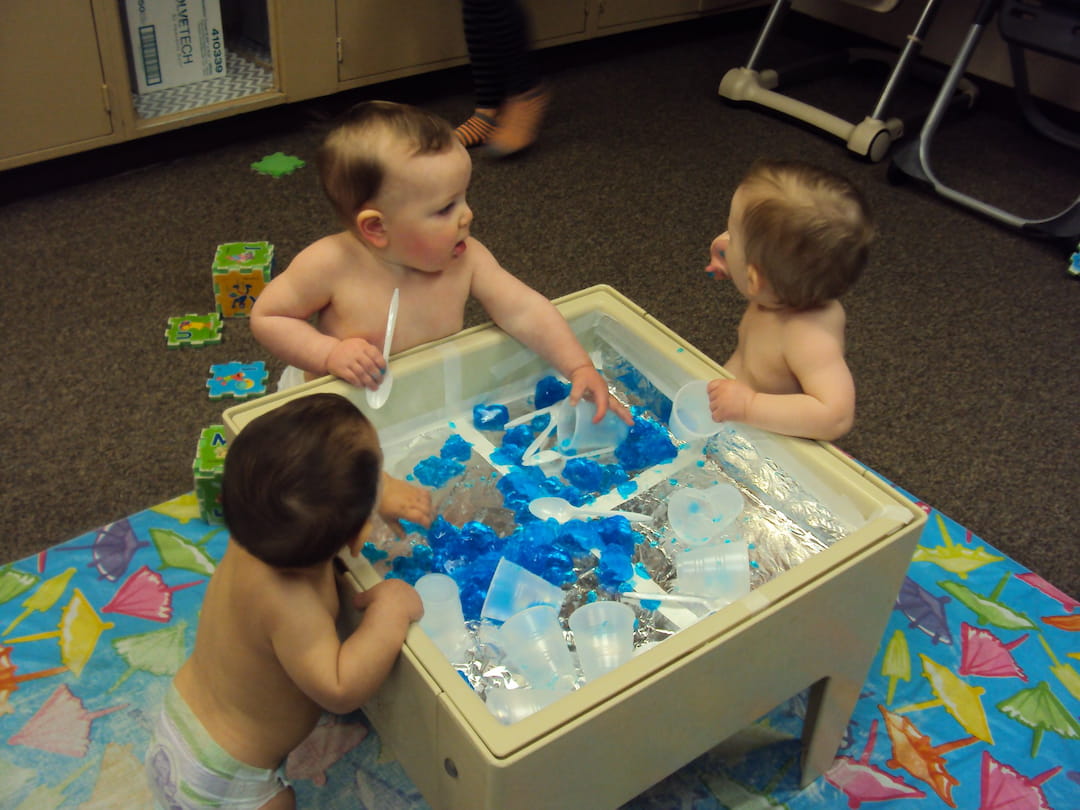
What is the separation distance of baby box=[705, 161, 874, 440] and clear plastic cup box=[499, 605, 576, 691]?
0.30m

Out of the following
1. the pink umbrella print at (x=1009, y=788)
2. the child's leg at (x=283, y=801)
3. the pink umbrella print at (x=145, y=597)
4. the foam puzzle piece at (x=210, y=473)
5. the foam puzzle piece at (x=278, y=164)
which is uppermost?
the child's leg at (x=283, y=801)

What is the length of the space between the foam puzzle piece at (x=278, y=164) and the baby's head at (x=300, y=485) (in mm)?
1567

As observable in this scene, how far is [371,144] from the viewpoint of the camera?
98cm

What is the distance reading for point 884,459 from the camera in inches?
62.4

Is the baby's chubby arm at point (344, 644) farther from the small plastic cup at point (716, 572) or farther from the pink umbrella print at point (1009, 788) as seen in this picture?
the pink umbrella print at point (1009, 788)

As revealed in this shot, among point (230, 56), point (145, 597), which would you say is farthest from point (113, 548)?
point (230, 56)

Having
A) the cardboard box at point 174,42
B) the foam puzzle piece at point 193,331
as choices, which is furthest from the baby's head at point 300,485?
the cardboard box at point 174,42

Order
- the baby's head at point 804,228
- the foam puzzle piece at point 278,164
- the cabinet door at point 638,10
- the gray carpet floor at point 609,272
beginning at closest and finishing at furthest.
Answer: the baby's head at point 804,228, the gray carpet floor at point 609,272, the foam puzzle piece at point 278,164, the cabinet door at point 638,10

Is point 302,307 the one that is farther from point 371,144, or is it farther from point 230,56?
point 230,56

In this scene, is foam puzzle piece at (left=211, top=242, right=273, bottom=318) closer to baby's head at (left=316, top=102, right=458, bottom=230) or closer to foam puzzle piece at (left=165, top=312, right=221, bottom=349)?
foam puzzle piece at (left=165, top=312, right=221, bottom=349)

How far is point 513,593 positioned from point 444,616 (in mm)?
72

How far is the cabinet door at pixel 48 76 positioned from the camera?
5.71 ft

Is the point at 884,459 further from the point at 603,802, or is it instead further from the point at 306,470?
the point at 306,470

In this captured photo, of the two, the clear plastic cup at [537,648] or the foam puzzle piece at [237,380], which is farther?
the foam puzzle piece at [237,380]
